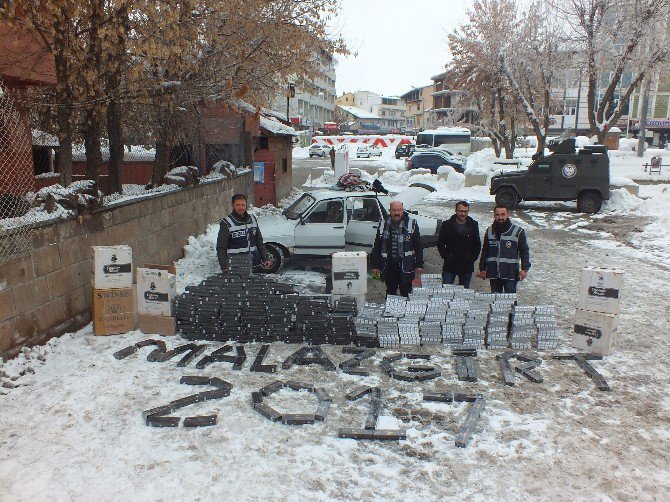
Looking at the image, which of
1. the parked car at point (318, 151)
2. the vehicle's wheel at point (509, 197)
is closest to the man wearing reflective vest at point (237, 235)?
the vehicle's wheel at point (509, 197)

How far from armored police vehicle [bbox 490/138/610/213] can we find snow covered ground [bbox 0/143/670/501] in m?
12.6

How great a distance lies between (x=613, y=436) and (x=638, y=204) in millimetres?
17148

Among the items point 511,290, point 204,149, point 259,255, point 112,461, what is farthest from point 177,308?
point 204,149

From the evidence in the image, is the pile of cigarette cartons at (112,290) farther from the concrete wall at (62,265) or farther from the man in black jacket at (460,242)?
the man in black jacket at (460,242)

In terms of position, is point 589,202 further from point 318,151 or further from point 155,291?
point 318,151

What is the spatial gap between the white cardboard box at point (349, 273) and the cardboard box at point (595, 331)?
297 cm

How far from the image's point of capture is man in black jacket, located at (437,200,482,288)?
8.22m

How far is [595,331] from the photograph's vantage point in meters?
7.08

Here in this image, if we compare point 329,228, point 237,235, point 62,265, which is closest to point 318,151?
point 329,228

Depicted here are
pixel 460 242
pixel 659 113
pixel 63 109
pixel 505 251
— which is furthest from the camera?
pixel 659 113

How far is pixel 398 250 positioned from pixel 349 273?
0.89 m

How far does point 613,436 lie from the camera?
508cm

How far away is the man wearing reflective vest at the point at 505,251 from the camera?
788 centimetres

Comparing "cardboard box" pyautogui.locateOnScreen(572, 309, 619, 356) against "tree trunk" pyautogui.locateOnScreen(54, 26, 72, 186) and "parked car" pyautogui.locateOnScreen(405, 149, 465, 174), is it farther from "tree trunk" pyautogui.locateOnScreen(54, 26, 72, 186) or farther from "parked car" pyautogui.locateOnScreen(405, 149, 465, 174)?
"parked car" pyautogui.locateOnScreen(405, 149, 465, 174)
